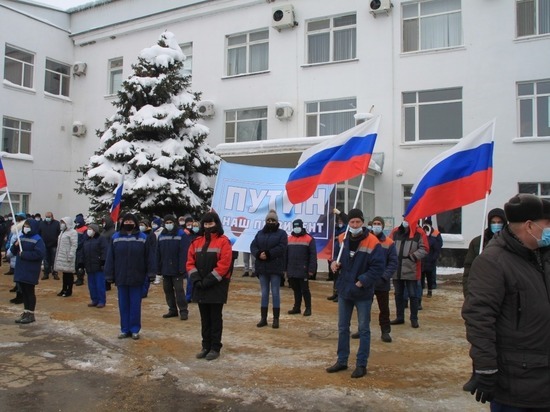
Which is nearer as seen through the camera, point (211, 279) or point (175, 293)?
point (211, 279)

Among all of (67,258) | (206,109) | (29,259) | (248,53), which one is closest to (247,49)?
(248,53)

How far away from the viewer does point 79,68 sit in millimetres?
26375

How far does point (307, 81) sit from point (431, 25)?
495 cm

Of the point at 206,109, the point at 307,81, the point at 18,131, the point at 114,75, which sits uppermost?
the point at 114,75

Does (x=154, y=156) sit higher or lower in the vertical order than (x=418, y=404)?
higher

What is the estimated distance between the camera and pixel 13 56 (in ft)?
79.6

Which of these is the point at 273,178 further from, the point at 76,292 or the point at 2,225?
the point at 2,225

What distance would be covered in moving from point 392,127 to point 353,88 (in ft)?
7.25

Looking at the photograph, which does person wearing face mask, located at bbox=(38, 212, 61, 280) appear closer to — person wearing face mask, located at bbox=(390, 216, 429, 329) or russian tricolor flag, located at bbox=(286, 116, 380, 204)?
russian tricolor flag, located at bbox=(286, 116, 380, 204)

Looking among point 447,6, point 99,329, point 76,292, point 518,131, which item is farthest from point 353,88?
point 99,329

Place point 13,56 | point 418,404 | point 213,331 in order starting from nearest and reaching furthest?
1. point 418,404
2. point 213,331
3. point 13,56

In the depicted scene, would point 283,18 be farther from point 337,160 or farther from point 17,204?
point 17,204

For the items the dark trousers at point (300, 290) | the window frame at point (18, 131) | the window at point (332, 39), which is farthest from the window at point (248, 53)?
the dark trousers at point (300, 290)

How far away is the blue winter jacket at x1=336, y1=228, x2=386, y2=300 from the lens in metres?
6.11
